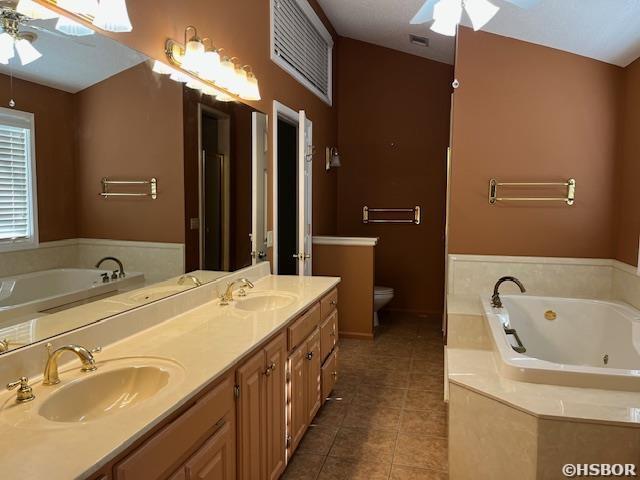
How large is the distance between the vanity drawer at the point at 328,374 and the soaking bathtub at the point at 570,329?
38.9 inches

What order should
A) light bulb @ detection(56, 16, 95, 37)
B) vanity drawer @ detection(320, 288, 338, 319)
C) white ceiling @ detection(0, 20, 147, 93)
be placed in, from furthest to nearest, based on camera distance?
vanity drawer @ detection(320, 288, 338, 319) → light bulb @ detection(56, 16, 95, 37) → white ceiling @ detection(0, 20, 147, 93)

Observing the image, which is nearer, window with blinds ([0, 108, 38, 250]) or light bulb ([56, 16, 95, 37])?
window with blinds ([0, 108, 38, 250])

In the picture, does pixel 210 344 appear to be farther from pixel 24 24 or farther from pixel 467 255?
pixel 467 255

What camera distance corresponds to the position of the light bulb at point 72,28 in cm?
163

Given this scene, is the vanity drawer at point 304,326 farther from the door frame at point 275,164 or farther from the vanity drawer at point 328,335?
the door frame at point 275,164

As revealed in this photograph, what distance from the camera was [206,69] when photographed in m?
2.47

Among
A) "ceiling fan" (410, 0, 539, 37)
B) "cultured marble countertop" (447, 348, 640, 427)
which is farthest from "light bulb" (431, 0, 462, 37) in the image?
"cultured marble countertop" (447, 348, 640, 427)

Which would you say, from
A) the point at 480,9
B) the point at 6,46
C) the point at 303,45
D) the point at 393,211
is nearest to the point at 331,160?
the point at 393,211

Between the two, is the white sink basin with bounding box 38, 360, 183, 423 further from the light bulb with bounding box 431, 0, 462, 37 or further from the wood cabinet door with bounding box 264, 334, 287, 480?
the light bulb with bounding box 431, 0, 462, 37

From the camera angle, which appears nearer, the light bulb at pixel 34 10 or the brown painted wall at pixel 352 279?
the light bulb at pixel 34 10

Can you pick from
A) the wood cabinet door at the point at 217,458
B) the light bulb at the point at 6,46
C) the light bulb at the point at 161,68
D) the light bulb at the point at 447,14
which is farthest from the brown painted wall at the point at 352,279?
the light bulb at the point at 6,46

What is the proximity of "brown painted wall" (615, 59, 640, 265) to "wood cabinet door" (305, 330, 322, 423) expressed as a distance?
2.12 meters

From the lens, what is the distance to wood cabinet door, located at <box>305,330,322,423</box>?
8.63 ft

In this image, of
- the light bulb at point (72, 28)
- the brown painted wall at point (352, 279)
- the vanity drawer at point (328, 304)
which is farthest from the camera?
the brown painted wall at point (352, 279)
